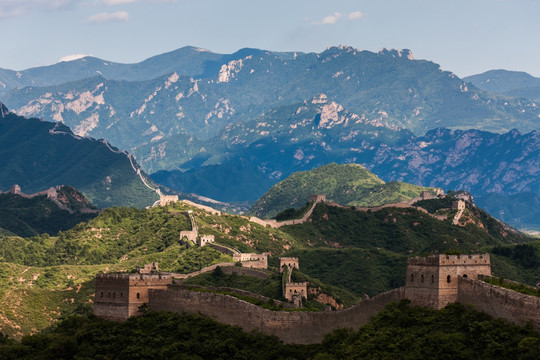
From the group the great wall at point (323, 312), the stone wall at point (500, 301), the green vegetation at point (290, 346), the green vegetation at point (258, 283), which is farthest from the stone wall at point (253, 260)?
the stone wall at point (500, 301)

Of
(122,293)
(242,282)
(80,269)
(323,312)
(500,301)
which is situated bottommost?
(80,269)

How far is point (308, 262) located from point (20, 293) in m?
48.5

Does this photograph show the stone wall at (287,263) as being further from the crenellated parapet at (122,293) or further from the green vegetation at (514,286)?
the green vegetation at (514,286)

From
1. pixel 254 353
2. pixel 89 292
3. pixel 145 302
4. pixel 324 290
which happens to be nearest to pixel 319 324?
pixel 254 353

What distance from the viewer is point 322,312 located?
80125mm

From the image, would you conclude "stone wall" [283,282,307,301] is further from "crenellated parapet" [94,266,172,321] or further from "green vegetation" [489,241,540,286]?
"green vegetation" [489,241,540,286]

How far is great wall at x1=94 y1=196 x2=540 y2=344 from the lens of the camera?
69250mm

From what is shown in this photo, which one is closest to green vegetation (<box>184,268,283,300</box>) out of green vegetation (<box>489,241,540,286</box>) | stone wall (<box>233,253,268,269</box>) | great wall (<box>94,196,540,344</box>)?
A: stone wall (<box>233,253,268,269</box>)

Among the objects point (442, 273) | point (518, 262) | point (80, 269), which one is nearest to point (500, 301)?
point (442, 273)

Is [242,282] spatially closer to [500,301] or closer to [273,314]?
[273,314]

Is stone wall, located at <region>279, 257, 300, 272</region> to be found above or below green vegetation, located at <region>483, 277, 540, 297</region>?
below

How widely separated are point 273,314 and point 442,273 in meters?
14.8

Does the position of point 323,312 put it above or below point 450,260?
below

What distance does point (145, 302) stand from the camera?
9044cm
